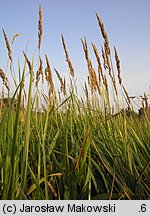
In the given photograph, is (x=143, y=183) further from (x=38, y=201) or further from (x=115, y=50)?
(x=115, y=50)

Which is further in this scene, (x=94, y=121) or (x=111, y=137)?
(x=94, y=121)

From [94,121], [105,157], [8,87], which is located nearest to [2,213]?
[105,157]

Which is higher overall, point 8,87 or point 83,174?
point 8,87

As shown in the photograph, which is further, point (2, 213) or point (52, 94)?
point (52, 94)

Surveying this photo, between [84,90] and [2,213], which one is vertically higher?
[84,90]

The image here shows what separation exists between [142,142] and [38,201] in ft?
2.75

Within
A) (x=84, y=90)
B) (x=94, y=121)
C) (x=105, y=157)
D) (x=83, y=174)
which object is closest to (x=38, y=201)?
(x=83, y=174)

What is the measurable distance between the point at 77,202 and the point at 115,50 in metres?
1.13

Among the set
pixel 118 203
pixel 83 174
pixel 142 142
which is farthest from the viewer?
pixel 142 142

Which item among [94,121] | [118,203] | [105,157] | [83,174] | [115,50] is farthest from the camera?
[94,121]

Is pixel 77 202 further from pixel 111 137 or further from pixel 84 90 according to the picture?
pixel 84 90

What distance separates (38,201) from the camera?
1.06 metres

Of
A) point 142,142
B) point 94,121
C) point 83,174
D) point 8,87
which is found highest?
point 8,87

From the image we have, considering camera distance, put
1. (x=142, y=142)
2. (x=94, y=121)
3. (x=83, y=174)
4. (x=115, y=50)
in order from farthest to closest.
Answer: (x=94, y=121) < (x=115, y=50) < (x=142, y=142) < (x=83, y=174)
